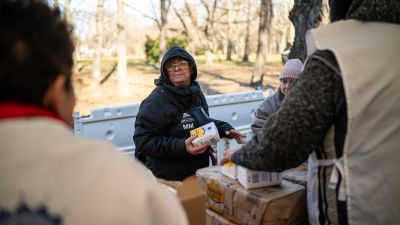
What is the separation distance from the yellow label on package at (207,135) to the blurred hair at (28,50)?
169 cm

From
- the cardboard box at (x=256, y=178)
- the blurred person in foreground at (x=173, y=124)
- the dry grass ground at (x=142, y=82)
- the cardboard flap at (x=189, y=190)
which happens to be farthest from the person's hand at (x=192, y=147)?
the dry grass ground at (x=142, y=82)

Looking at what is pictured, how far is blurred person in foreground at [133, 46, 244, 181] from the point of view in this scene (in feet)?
8.70

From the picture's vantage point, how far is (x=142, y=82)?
1798 centimetres

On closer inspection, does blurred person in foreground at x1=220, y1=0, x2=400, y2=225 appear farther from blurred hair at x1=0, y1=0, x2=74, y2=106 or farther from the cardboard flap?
blurred hair at x1=0, y1=0, x2=74, y2=106

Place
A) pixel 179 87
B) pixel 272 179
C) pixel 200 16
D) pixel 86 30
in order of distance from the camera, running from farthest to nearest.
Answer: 1. pixel 200 16
2. pixel 86 30
3. pixel 179 87
4. pixel 272 179

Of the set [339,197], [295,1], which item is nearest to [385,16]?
[339,197]

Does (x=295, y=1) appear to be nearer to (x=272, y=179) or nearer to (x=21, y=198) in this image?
(x=272, y=179)

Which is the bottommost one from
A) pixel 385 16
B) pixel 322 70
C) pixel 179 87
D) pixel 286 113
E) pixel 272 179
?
pixel 272 179

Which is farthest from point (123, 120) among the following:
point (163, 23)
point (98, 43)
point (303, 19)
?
point (163, 23)

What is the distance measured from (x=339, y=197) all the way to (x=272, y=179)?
0.42m

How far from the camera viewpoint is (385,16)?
1.30 metres

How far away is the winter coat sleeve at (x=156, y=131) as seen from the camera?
2.63 meters

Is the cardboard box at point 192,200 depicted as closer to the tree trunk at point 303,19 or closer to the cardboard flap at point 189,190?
the cardboard flap at point 189,190

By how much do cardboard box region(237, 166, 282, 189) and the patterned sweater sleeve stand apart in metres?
0.32
